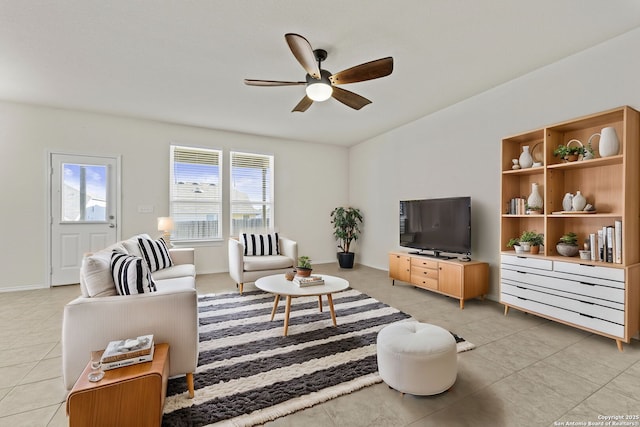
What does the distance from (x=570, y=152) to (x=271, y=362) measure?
3248mm

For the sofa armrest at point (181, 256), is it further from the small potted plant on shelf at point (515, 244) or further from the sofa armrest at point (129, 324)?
the small potted plant on shelf at point (515, 244)

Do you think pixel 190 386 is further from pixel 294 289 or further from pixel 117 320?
pixel 294 289

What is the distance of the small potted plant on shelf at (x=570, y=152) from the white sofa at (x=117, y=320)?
3421mm

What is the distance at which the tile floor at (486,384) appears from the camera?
1571 mm

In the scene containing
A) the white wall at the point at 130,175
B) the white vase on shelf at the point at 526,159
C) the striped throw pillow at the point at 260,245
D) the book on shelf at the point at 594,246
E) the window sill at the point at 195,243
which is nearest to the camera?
the book on shelf at the point at 594,246

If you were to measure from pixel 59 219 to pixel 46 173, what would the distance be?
2.32 feet

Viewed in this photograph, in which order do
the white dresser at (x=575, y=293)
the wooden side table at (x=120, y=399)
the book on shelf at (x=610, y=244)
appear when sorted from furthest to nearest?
1. the book on shelf at (x=610, y=244)
2. the white dresser at (x=575, y=293)
3. the wooden side table at (x=120, y=399)

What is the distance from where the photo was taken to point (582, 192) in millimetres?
2822

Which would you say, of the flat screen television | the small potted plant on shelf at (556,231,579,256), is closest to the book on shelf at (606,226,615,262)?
the small potted plant on shelf at (556,231,579,256)

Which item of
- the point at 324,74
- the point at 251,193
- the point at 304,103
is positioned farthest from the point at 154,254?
the point at 324,74

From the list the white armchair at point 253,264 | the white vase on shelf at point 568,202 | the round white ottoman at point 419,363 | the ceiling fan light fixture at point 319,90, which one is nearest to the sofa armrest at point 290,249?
the white armchair at point 253,264

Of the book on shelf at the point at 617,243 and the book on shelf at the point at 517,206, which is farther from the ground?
the book on shelf at the point at 517,206

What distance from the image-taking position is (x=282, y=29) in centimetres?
245

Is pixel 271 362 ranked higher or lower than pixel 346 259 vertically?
lower
